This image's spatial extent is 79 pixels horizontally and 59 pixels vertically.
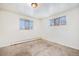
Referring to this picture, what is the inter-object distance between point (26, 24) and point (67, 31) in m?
0.63

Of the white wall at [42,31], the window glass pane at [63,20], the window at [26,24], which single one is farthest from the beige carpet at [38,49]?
the window glass pane at [63,20]

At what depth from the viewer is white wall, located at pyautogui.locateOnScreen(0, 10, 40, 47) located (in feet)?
4.91

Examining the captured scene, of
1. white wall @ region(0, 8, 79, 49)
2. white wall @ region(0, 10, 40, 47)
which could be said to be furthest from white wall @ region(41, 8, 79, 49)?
white wall @ region(0, 10, 40, 47)

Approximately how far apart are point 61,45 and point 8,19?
2.90 ft

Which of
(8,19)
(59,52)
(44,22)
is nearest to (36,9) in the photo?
(44,22)

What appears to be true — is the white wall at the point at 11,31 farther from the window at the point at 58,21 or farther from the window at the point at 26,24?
the window at the point at 58,21

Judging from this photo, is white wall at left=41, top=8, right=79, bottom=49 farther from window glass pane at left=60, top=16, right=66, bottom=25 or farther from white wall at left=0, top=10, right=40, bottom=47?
white wall at left=0, top=10, right=40, bottom=47

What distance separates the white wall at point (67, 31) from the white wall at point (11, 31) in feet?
0.57

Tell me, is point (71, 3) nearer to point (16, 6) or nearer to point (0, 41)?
point (16, 6)

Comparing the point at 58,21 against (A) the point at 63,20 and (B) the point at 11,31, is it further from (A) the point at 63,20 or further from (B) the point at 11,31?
(B) the point at 11,31

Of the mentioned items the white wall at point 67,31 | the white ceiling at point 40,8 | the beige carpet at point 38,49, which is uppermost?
the white ceiling at point 40,8

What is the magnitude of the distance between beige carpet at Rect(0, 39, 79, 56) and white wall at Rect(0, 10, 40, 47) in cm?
8

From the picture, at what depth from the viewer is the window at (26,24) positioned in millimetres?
1555

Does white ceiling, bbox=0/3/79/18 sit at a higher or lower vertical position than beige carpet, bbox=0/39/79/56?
higher
